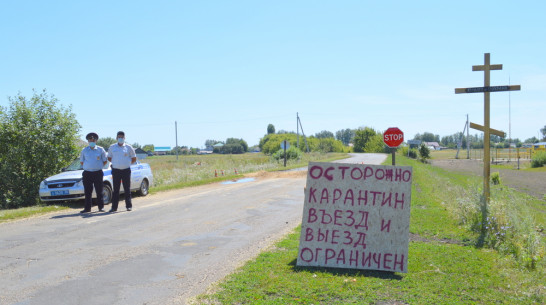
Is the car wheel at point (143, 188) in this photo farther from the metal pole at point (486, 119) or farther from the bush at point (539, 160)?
the bush at point (539, 160)

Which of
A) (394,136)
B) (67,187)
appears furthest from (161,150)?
(394,136)

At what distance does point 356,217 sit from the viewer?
5941 mm

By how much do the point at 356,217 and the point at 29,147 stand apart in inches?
463

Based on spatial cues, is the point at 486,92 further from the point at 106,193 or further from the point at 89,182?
the point at 106,193

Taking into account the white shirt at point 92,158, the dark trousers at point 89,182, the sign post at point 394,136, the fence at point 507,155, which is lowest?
the fence at point 507,155

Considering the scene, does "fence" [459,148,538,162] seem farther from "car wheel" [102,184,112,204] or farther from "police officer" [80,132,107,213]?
"police officer" [80,132,107,213]

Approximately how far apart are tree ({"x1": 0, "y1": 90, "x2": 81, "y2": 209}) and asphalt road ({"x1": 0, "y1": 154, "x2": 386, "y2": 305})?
3.83 metres

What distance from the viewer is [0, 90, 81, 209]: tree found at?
13.5 meters

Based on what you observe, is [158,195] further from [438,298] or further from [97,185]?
[438,298]

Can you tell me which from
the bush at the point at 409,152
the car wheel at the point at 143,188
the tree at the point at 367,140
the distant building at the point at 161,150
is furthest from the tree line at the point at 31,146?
the distant building at the point at 161,150

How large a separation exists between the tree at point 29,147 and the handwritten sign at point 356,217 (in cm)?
1095

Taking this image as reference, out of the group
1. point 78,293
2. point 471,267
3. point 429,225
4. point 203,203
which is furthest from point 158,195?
point 471,267

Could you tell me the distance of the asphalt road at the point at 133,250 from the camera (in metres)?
→ 5.01

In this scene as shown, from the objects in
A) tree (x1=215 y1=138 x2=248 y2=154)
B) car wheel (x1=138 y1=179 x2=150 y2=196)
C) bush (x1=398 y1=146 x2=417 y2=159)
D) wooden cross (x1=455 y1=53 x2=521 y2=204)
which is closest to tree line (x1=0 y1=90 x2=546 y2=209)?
car wheel (x1=138 y1=179 x2=150 y2=196)
